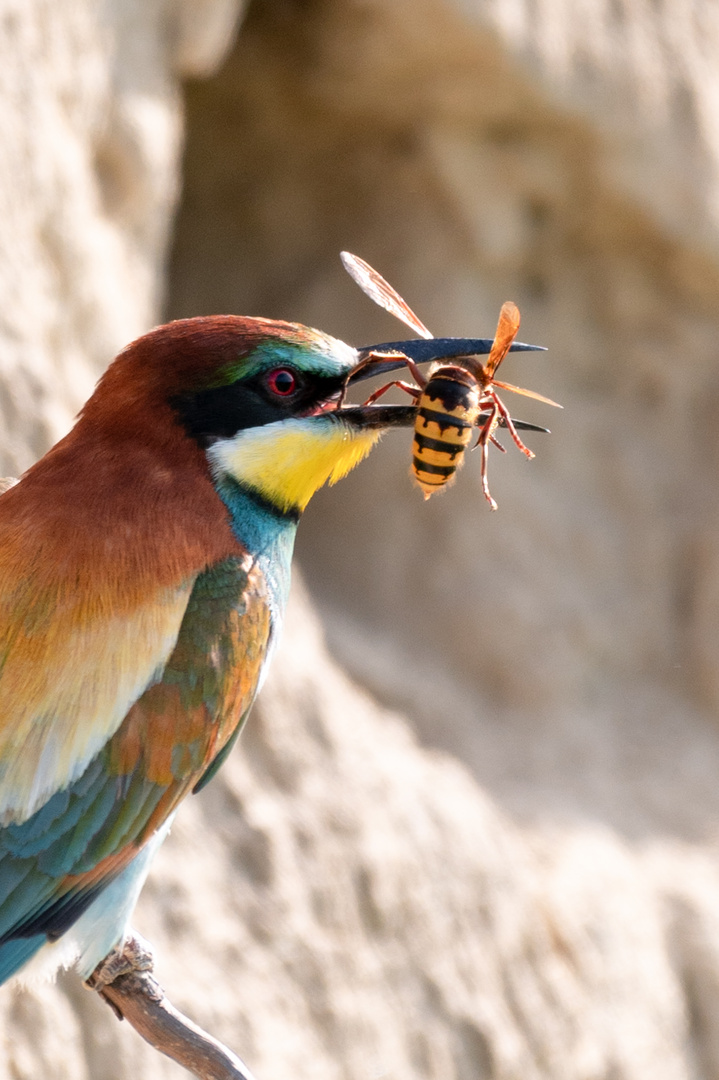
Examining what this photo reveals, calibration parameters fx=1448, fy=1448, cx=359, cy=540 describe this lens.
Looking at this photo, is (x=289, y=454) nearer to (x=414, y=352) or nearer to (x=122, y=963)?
(x=414, y=352)

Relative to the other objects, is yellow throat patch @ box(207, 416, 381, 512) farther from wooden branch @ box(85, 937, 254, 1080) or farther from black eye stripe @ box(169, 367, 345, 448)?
wooden branch @ box(85, 937, 254, 1080)

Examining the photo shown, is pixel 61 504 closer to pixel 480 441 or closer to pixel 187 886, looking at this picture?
pixel 480 441

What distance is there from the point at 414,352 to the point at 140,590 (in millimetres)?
472

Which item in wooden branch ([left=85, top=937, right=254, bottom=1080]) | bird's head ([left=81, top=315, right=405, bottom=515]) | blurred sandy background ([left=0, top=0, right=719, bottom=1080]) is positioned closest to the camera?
wooden branch ([left=85, top=937, right=254, bottom=1080])

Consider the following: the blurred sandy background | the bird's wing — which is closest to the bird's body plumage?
the bird's wing

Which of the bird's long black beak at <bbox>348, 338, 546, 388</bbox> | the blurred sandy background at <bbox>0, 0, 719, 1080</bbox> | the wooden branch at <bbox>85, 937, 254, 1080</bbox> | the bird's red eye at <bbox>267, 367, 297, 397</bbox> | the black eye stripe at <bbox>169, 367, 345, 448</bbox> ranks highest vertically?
the blurred sandy background at <bbox>0, 0, 719, 1080</bbox>

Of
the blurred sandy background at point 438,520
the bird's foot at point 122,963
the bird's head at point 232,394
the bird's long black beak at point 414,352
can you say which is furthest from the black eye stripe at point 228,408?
the blurred sandy background at point 438,520

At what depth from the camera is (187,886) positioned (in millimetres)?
2912

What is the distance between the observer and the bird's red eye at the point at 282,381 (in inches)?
68.6

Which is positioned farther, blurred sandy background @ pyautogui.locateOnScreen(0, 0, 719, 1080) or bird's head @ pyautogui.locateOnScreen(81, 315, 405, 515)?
blurred sandy background @ pyautogui.locateOnScreen(0, 0, 719, 1080)

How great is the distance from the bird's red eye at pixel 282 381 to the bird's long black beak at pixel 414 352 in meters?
0.08

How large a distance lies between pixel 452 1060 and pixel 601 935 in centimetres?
56

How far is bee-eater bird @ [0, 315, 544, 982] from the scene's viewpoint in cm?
164

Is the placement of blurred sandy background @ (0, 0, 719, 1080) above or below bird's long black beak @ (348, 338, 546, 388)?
above
